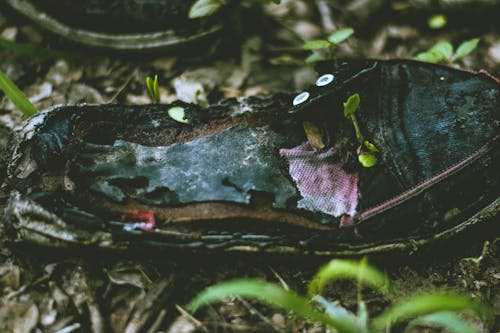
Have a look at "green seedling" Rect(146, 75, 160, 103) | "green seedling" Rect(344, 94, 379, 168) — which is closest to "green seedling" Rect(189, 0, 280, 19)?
"green seedling" Rect(146, 75, 160, 103)

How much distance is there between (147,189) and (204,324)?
1.04 ft

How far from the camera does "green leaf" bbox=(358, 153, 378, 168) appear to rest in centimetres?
106

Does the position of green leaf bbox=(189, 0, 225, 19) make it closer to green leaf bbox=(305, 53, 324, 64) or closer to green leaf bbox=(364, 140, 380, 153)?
green leaf bbox=(305, 53, 324, 64)

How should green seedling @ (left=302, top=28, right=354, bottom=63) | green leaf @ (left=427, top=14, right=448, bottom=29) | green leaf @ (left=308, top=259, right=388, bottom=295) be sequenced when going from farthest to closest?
1. green leaf @ (left=427, top=14, right=448, bottom=29)
2. green seedling @ (left=302, top=28, right=354, bottom=63)
3. green leaf @ (left=308, top=259, right=388, bottom=295)

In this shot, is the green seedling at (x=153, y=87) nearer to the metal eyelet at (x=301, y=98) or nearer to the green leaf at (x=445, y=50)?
the metal eyelet at (x=301, y=98)

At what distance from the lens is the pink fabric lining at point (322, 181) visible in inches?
41.4

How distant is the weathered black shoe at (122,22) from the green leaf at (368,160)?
70 cm

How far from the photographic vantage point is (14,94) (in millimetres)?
1222

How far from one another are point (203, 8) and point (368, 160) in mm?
660

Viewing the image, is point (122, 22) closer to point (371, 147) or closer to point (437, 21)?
point (371, 147)

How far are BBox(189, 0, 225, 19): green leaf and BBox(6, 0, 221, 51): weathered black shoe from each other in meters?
0.08

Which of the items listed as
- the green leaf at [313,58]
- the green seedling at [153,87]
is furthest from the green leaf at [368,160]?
the green seedling at [153,87]

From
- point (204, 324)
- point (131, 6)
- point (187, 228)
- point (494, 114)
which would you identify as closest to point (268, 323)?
point (204, 324)

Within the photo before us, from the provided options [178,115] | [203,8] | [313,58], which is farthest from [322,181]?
[203,8]
